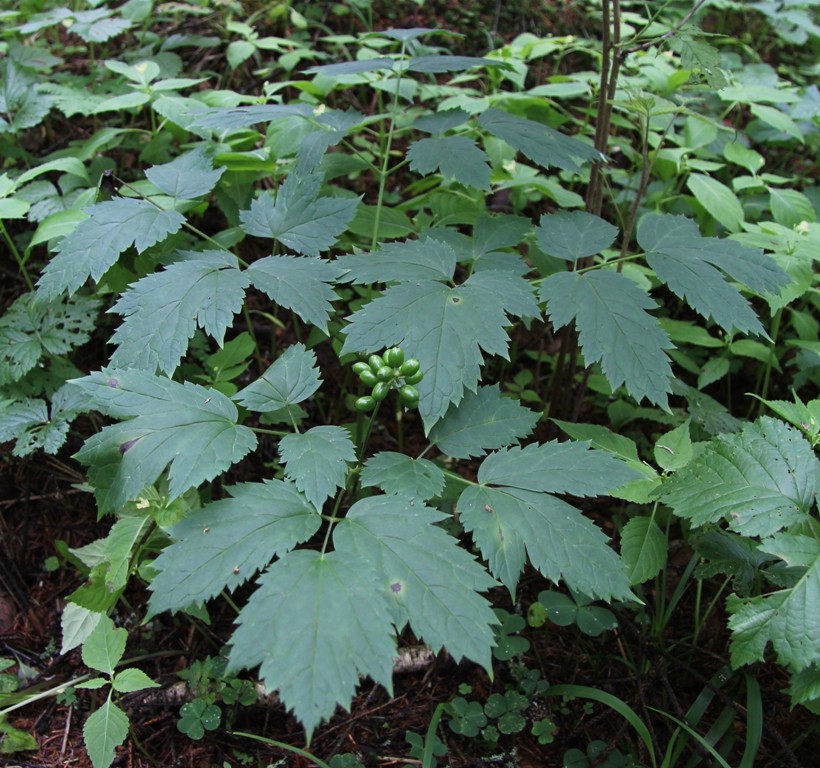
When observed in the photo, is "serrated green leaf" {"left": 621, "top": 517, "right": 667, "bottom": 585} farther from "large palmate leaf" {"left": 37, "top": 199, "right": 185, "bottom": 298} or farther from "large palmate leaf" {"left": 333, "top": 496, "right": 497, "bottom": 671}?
"large palmate leaf" {"left": 37, "top": 199, "right": 185, "bottom": 298}

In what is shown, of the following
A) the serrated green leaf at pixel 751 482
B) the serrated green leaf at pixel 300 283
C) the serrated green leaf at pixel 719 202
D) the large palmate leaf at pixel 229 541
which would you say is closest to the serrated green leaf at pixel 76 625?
the large palmate leaf at pixel 229 541

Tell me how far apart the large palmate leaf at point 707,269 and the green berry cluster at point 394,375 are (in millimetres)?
772

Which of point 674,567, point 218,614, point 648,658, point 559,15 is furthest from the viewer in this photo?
point 559,15

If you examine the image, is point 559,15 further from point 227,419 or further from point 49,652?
point 49,652

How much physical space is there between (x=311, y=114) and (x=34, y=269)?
1.32 meters

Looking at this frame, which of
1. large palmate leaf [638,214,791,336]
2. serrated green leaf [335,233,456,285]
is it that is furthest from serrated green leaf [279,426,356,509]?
large palmate leaf [638,214,791,336]

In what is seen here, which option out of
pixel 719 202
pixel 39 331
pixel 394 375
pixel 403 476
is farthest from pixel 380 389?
pixel 719 202

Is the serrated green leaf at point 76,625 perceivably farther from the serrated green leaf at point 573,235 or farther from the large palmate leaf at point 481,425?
the serrated green leaf at point 573,235

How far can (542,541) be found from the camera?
4.51 feet

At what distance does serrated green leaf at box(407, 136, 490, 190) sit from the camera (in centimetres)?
193

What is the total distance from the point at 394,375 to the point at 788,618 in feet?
3.17

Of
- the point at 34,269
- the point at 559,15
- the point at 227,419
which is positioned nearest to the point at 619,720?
the point at 227,419

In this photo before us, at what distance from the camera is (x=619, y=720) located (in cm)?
177

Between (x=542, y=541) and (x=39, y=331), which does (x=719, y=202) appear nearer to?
(x=542, y=541)
